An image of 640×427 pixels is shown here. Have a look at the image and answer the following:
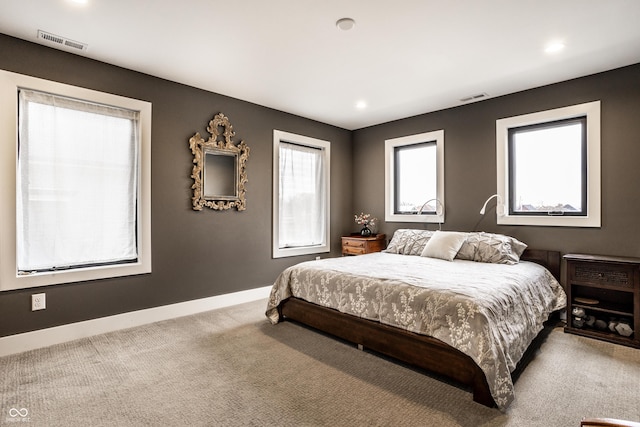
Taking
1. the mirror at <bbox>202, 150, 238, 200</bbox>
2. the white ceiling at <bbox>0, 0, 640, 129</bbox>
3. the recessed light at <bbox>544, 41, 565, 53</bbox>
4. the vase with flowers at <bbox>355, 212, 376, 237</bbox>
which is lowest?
the vase with flowers at <bbox>355, 212, 376, 237</bbox>

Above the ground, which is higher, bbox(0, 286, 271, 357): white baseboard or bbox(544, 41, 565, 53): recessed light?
bbox(544, 41, 565, 53): recessed light

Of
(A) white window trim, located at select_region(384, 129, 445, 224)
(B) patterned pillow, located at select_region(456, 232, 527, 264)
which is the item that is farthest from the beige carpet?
(A) white window trim, located at select_region(384, 129, 445, 224)

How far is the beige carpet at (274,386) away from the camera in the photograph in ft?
6.16

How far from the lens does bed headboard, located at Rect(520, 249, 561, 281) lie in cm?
Result: 356

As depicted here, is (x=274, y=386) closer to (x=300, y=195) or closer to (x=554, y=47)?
(x=300, y=195)

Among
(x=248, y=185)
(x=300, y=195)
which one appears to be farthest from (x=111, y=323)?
(x=300, y=195)

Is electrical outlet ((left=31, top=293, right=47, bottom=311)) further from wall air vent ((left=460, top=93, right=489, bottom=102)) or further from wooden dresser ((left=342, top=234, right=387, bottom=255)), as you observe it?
wall air vent ((left=460, top=93, right=489, bottom=102))

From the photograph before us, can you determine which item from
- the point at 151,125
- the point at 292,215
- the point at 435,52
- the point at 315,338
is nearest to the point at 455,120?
the point at 435,52

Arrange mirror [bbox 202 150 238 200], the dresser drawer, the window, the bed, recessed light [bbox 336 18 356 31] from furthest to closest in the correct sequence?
the window → mirror [bbox 202 150 238 200] → the dresser drawer → recessed light [bbox 336 18 356 31] → the bed

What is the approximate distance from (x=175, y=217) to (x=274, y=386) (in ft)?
7.42

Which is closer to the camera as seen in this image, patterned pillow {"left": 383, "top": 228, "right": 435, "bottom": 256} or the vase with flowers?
patterned pillow {"left": 383, "top": 228, "right": 435, "bottom": 256}

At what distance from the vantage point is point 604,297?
10.8 feet

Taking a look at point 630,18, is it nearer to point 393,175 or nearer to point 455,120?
point 455,120

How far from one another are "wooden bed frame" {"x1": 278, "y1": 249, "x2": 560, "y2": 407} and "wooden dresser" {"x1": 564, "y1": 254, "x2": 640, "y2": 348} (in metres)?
0.42
